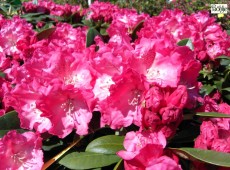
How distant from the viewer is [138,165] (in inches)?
37.8

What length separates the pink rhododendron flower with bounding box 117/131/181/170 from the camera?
904 mm

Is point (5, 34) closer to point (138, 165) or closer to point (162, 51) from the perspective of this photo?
point (162, 51)

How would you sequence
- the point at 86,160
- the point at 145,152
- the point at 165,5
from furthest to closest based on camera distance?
the point at 165,5 < the point at 86,160 < the point at 145,152

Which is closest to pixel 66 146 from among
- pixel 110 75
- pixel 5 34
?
pixel 110 75

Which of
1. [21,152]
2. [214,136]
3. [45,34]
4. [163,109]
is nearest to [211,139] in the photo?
[214,136]

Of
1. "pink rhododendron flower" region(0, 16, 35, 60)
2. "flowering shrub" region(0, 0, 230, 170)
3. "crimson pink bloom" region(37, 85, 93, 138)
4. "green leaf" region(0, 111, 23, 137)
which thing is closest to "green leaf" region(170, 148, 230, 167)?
"flowering shrub" region(0, 0, 230, 170)

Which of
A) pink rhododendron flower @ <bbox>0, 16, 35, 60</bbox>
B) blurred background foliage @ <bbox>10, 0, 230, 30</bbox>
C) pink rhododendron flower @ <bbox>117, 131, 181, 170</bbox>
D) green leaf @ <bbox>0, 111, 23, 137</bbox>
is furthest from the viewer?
blurred background foliage @ <bbox>10, 0, 230, 30</bbox>

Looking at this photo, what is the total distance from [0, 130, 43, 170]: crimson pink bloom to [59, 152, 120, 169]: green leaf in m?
0.07

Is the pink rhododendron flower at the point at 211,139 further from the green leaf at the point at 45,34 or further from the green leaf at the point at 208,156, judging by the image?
the green leaf at the point at 45,34

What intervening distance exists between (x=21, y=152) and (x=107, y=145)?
0.77ft

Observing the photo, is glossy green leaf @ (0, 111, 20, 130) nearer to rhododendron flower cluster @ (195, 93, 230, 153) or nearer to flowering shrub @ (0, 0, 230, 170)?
flowering shrub @ (0, 0, 230, 170)

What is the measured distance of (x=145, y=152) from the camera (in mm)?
946

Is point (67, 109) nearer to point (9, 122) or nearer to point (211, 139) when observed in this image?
point (9, 122)

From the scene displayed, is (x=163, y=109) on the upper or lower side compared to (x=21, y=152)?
upper
